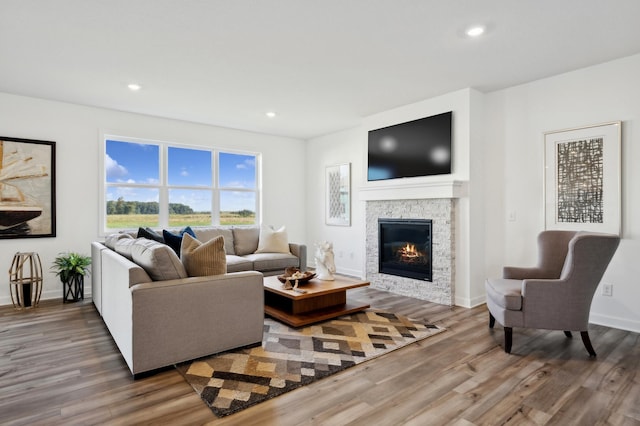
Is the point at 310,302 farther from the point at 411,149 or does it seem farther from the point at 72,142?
the point at 72,142

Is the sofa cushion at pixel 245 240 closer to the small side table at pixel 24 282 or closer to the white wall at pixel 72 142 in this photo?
the white wall at pixel 72 142

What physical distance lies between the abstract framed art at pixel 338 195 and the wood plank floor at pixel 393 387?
3336 millimetres

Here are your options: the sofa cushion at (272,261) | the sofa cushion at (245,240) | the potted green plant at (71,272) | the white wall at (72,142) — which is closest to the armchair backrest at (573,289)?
the sofa cushion at (272,261)

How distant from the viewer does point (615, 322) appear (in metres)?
3.38

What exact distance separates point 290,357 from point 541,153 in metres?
3.40

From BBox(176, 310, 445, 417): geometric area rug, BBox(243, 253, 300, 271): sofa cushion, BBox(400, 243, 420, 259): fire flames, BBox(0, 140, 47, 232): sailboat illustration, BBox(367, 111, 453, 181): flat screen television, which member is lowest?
BBox(176, 310, 445, 417): geometric area rug

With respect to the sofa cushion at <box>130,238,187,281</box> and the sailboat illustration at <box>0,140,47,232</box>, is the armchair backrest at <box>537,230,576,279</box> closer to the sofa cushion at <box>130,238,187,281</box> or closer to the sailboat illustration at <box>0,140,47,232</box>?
the sofa cushion at <box>130,238,187,281</box>

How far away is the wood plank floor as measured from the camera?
1.93 m

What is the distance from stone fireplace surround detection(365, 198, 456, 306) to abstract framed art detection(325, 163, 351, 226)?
1.06 meters

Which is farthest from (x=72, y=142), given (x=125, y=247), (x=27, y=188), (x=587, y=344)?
(x=587, y=344)

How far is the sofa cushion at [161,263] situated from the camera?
97.7 inches

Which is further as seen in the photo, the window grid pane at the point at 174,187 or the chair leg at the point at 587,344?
the window grid pane at the point at 174,187

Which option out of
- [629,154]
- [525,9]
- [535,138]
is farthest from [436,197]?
[525,9]

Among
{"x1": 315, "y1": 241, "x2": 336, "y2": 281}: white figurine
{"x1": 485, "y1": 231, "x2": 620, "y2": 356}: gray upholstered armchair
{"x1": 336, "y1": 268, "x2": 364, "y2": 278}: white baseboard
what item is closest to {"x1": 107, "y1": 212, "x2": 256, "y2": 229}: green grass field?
{"x1": 336, "y1": 268, "x2": 364, "y2": 278}: white baseboard
